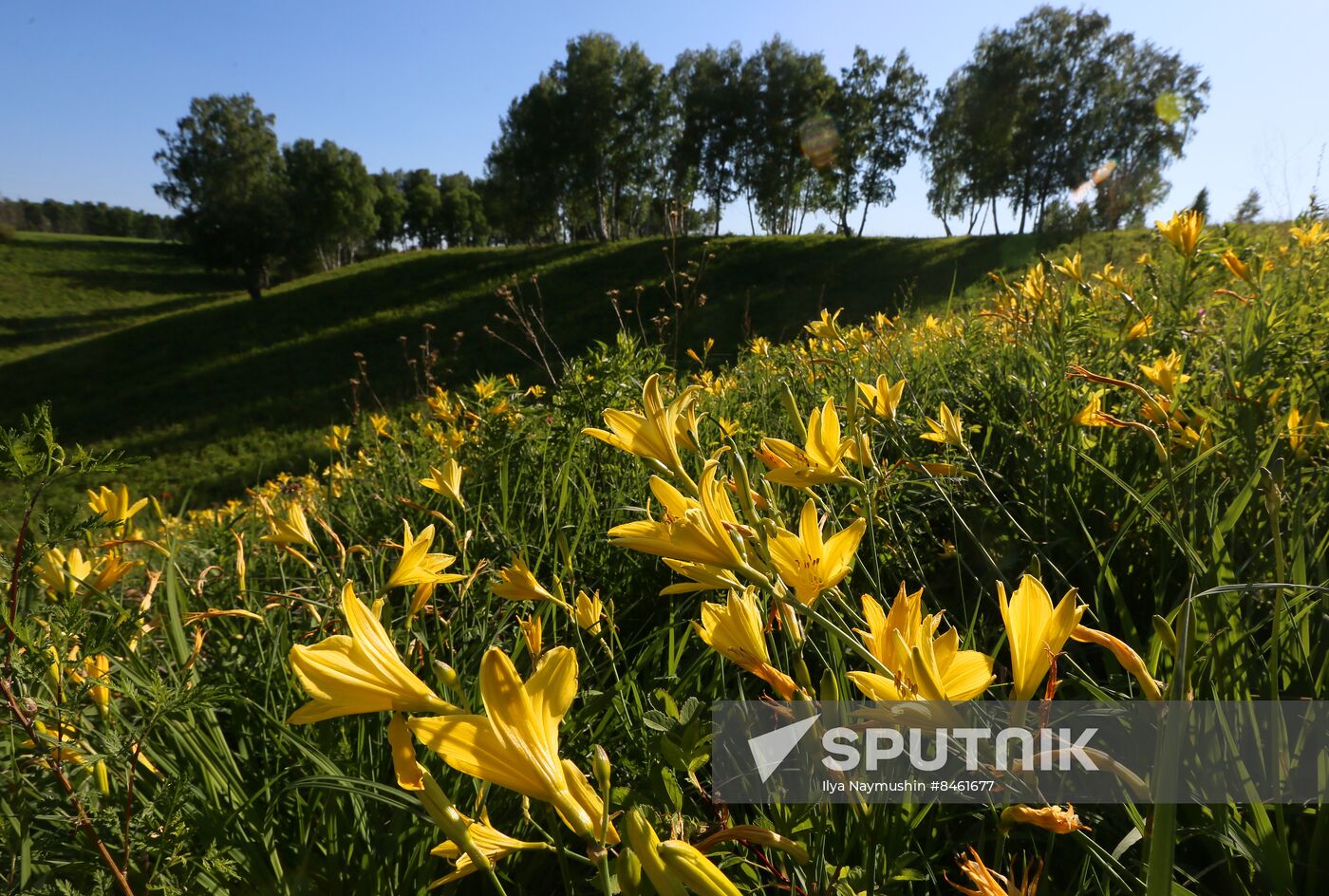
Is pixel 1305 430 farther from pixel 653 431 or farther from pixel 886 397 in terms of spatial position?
pixel 653 431

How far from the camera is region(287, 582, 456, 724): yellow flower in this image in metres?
0.56

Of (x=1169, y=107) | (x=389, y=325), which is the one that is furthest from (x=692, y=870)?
(x=1169, y=107)

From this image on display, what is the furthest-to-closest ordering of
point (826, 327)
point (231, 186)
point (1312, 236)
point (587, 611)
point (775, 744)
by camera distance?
1. point (231, 186)
2. point (1312, 236)
3. point (826, 327)
4. point (587, 611)
5. point (775, 744)

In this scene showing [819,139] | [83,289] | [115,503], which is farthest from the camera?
[819,139]

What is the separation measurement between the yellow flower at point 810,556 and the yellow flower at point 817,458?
18 cm

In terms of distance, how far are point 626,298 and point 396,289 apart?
30.7 feet

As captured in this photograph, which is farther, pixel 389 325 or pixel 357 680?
pixel 389 325

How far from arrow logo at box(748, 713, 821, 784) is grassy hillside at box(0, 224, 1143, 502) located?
36.0 ft

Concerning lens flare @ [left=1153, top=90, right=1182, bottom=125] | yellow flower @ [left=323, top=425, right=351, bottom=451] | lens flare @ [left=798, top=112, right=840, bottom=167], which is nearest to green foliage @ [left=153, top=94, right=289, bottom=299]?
lens flare @ [left=798, top=112, right=840, bottom=167]

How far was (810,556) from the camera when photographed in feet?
2.30

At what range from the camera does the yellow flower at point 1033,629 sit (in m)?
0.58

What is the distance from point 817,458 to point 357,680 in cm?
60

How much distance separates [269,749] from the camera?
1.31 meters

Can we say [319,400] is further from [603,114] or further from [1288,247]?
[603,114]
